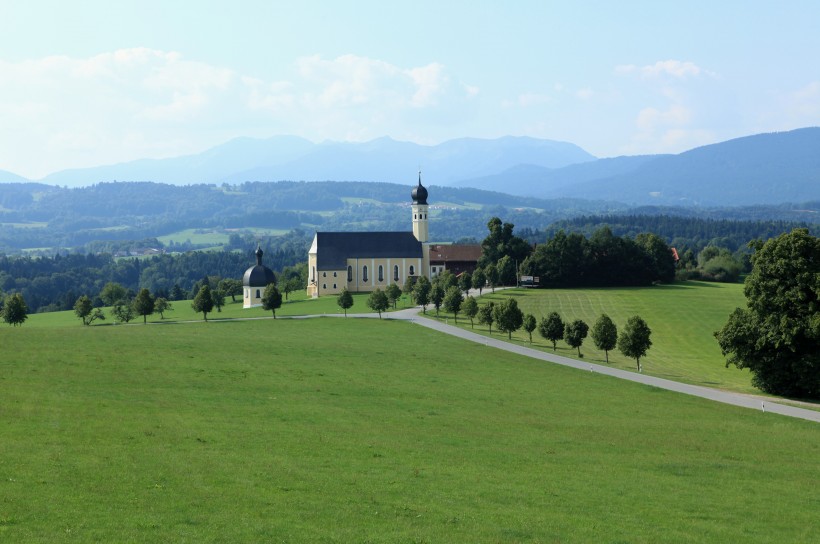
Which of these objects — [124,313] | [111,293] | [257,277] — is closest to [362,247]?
[257,277]

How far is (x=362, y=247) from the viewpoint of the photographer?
13150 cm

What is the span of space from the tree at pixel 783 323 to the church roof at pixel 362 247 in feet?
265

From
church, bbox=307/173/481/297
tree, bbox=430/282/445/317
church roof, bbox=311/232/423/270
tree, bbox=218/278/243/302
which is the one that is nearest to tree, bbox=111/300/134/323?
tree, bbox=430/282/445/317

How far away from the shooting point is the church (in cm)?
12812

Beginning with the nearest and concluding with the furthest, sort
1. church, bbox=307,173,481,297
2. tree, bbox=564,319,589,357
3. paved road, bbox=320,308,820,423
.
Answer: paved road, bbox=320,308,820,423 → tree, bbox=564,319,589,357 → church, bbox=307,173,481,297

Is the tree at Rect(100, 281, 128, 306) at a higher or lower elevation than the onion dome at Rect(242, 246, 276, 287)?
lower

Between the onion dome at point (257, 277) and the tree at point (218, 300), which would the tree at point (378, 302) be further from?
the onion dome at point (257, 277)

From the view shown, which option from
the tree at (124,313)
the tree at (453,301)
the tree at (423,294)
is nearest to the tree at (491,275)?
the tree at (423,294)

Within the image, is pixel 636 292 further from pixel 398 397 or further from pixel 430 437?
pixel 430 437

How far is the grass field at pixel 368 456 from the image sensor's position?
2061 cm

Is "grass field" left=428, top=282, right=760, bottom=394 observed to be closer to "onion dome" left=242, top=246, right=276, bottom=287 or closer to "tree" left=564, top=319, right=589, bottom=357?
"tree" left=564, top=319, right=589, bottom=357

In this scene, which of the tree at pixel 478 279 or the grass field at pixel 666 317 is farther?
the tree at pixel 478 279

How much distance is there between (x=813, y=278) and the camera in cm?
5078

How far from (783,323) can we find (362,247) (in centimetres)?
8598
